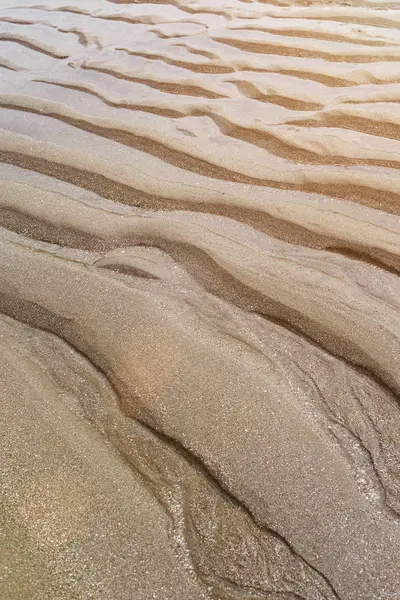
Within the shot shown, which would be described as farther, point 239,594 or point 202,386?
point 202,386

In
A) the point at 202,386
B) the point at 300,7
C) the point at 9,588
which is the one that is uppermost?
the point at 300,7

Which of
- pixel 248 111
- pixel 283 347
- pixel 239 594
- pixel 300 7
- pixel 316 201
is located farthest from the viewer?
pixel 300 7

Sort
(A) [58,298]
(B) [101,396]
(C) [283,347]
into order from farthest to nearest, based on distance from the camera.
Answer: (A) [58,298]
(C) [283,347]
(B) [101,396]

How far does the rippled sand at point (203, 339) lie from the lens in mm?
1194

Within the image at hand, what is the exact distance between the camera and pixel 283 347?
1.68m

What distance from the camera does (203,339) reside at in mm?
1712

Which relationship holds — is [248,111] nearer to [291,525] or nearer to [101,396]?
[101,396]

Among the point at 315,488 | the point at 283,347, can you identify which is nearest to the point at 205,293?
the point at 283,347

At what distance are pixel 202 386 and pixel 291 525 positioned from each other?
443 millimetres

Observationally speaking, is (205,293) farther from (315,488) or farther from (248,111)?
(248,111)

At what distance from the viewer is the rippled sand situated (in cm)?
119

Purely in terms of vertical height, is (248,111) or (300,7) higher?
(300,7)

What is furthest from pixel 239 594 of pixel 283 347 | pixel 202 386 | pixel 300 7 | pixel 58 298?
pixel 300 7

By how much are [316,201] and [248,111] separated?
1.03 m
